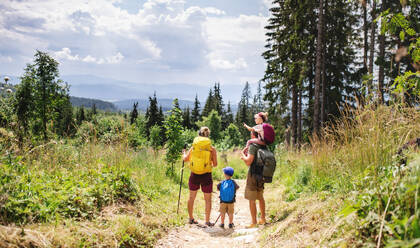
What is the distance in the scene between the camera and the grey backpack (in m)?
4.72

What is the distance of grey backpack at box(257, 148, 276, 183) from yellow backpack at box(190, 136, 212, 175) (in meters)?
1.16

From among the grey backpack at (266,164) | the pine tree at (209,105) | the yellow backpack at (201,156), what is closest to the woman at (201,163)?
the yellow backpack at (201,156)

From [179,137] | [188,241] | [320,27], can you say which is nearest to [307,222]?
[188,241]

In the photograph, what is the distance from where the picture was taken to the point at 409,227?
171 centimetres

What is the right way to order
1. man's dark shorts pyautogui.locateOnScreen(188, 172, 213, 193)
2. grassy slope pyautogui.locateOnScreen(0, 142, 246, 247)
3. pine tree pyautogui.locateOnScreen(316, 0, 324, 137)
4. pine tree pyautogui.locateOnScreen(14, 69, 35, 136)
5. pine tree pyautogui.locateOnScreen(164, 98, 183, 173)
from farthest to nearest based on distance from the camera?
pine tree pyautogui.locateOnScreen(14, 69, 35, 136) < pine tree pyautogui.locateOnScreen(316, 0, 324, 137) < pine tree pyautogui.locateOnScreen(164, 98, 183, 173) < man's dark shorts pyautogui.locateOnScreen(188, 172, 213, 193) < grassy slope pyautogui.locateOnScreen(0, 142, 246, 247)

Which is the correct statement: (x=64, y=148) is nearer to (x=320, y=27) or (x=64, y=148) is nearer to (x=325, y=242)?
(x=325, y=242)

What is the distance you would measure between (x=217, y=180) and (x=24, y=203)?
825 centimetres

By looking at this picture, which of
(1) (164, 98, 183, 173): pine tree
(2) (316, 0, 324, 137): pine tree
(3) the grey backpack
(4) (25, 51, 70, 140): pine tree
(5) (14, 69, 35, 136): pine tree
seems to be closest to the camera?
(3) the grey backpack

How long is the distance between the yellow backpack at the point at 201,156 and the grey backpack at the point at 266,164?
1.16 metres

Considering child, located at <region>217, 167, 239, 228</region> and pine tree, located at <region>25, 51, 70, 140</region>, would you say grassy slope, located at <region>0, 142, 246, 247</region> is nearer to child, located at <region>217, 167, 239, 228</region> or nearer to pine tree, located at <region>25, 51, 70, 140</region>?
child, located at <region>217, 167, 239, 228</region>

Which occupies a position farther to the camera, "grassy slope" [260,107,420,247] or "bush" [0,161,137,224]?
"bush" [0,161,137,224]

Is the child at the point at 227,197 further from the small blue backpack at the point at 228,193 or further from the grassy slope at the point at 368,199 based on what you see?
the grassy slope at the point at 368,199

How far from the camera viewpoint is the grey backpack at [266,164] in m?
4.72

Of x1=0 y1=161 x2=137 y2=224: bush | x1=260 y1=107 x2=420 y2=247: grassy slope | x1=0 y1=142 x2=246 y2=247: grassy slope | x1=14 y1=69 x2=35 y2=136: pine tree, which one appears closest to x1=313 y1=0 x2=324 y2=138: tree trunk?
x1=260 y1=107 x2=420 y2=247: grassy slope
